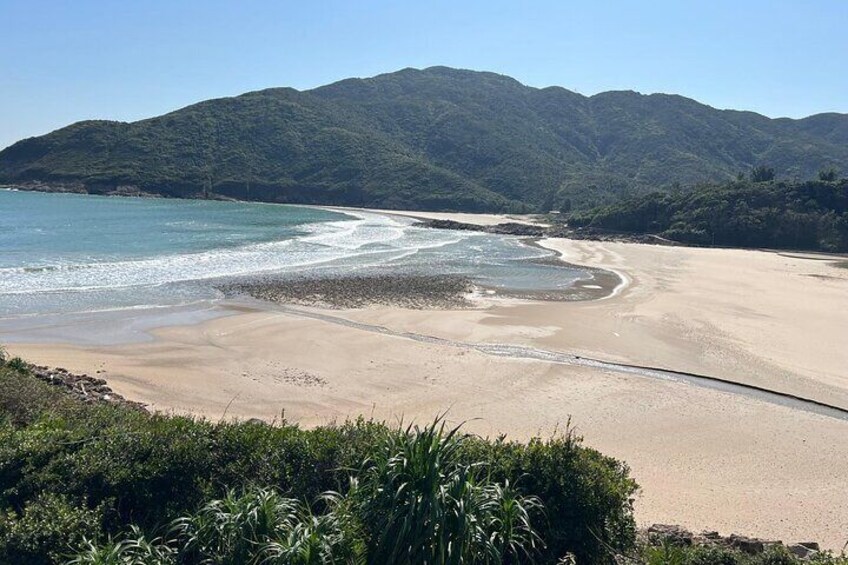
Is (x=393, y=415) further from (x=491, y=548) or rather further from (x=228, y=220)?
(x=228, y=220)

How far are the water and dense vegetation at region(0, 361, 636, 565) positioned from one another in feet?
58.6

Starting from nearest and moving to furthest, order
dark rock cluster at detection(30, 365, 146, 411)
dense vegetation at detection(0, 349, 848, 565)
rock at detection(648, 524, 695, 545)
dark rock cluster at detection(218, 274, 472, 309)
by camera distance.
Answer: dense vegetation at detection(0, 349, 848, 565) < rock at detection(648, 524, 695, 545) < dark rock cluster at detection(30, 365, 146, 411) < dark rock cluster at detection(218, 274, 472, 309)

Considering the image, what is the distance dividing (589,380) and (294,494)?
11.7 metres

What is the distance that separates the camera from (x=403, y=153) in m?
140

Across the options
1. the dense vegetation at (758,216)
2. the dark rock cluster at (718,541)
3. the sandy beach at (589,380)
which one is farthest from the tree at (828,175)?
the dark rock cluster at (718,541)

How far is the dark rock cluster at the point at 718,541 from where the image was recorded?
293 inches

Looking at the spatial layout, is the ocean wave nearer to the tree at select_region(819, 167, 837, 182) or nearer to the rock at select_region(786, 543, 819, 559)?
the rock at select_region(786, 543, 819, 559)

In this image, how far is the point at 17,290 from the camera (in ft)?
84.4

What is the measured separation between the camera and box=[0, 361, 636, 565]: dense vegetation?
593cm

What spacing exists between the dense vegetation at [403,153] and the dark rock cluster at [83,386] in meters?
91.5

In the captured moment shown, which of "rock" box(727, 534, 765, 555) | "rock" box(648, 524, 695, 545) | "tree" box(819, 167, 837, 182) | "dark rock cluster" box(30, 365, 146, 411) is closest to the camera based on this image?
"rock" box(727, 534, 765, 555)

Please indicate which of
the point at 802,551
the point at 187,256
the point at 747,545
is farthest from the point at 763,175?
the point at 747,545

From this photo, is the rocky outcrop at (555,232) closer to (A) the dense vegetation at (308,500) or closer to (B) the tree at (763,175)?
(B) the tree at (763,175)

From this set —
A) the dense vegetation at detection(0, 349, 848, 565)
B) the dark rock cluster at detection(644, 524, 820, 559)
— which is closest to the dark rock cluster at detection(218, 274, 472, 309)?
the dense vegetation at detection(0, 349, 848, 565)
